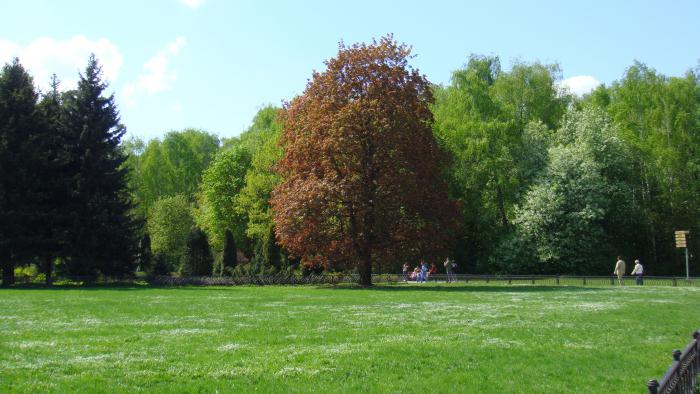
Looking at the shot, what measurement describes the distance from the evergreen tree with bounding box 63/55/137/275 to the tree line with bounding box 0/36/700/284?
12 centimetres

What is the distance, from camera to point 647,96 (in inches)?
2463

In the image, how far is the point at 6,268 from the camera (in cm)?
4703

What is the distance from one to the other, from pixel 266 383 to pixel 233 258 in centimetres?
4874

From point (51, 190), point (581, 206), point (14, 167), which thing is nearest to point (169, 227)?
point (51, 190)

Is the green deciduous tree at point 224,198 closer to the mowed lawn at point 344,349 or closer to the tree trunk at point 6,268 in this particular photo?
the tree trunk at point 6,268

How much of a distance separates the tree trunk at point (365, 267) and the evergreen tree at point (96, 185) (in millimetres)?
18778

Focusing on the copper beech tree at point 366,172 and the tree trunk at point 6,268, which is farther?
the tree trunk at point 6,268

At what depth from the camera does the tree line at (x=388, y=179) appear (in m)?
41.7

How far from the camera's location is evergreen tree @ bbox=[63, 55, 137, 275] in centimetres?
4716

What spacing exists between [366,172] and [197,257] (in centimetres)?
2211

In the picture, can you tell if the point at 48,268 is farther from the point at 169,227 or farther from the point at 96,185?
the point at 169,227

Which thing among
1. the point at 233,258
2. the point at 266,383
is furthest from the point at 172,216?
the point at 266,383

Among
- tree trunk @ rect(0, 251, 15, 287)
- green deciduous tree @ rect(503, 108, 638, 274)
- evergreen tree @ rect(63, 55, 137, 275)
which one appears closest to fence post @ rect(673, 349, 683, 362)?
evergreen tree @ rect(63, 55, 137, 275)

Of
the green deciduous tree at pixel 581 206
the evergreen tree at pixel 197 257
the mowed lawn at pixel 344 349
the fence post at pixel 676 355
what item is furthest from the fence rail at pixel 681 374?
the evergreen tree at pixel 197 257
